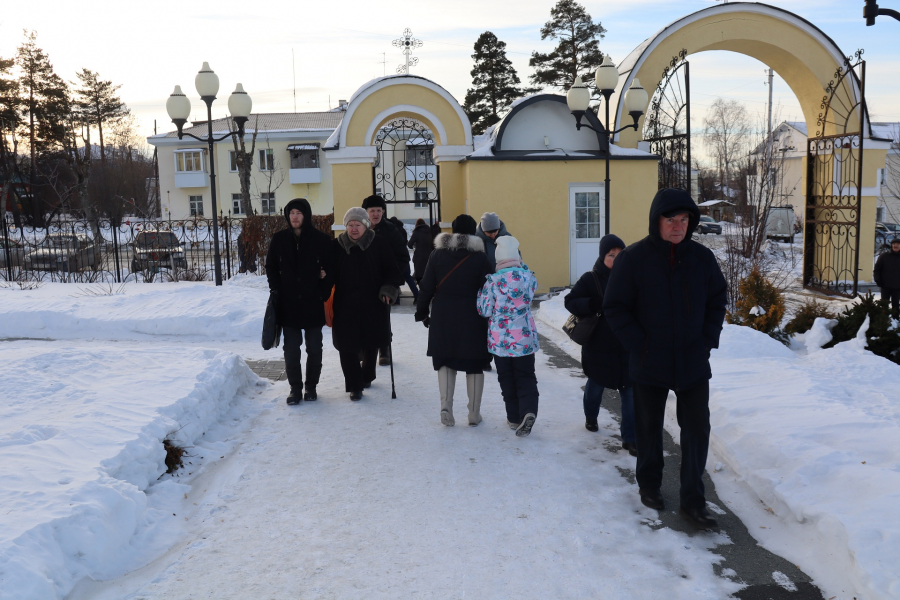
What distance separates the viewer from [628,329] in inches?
171

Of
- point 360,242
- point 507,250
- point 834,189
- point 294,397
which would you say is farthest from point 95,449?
point 834,189

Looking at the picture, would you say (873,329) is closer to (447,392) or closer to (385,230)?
(447,392)

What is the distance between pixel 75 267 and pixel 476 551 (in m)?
16.5

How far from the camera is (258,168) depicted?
47.4m

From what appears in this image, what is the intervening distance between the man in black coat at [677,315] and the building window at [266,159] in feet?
141

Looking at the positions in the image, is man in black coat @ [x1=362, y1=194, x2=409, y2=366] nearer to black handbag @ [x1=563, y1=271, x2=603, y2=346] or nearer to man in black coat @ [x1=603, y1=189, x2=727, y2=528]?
black handbag @ [x1=563, y1=271, x2=603, y2=346]

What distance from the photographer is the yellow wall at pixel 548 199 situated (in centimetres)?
1551

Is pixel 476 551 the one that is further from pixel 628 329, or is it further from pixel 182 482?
pixel 182 482

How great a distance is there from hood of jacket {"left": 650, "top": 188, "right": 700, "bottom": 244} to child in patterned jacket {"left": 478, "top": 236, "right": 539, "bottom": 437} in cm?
178

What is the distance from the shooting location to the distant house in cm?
4581

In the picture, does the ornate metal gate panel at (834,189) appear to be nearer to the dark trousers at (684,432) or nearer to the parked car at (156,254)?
the dark trousers at (684,432)

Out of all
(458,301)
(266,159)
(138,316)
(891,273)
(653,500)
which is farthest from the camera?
(266,159)

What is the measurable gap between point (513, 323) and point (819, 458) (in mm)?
2413

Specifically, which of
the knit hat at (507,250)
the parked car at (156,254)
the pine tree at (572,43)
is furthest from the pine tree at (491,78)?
the knit hat at (507,250)
